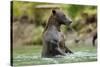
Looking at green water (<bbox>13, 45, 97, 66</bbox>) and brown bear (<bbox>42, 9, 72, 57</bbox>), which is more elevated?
brown bear (<bbox>42, 9, 72, 57</bbox>)

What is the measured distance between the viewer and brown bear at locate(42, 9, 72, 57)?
2.44m

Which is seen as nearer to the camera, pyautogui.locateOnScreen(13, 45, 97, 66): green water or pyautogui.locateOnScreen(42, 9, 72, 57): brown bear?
pyautogui.locateOnScreen(13, 45, 97, 66): green water

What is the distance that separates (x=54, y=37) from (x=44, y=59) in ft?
0.94

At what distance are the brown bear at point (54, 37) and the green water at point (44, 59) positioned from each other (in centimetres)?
6

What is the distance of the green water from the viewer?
230 cm

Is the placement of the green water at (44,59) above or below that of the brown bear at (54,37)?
below

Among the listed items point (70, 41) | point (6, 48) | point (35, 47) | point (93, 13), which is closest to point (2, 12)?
point (6, 48)

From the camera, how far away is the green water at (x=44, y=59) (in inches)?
90.7

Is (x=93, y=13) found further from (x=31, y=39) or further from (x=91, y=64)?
(x=31, y=39)

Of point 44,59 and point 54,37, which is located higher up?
point 54,37

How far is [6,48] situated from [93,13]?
47.6 inches

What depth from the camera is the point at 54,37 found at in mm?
2477

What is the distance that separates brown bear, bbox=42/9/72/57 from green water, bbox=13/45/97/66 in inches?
2.4

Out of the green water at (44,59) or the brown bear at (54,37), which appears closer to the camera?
the green water at (44,59)
